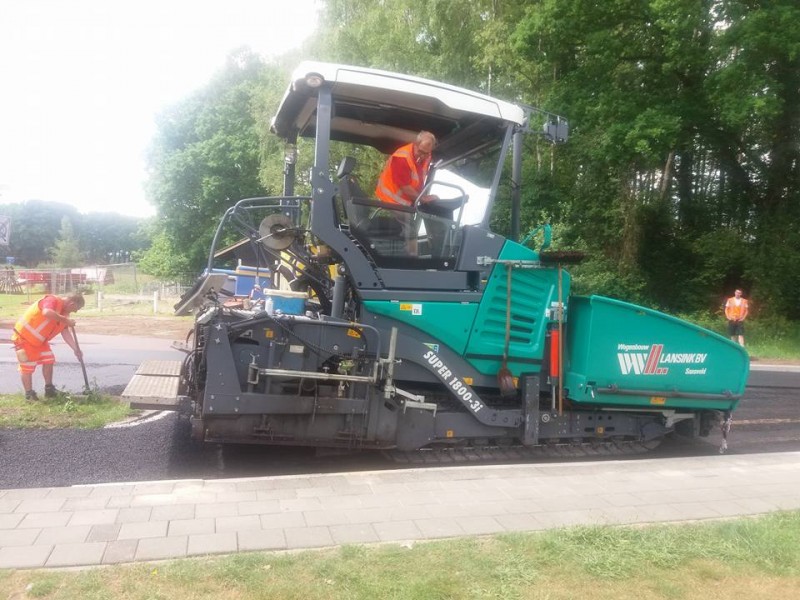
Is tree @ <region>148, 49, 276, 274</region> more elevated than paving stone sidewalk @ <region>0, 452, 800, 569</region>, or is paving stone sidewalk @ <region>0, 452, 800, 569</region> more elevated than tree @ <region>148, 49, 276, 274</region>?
tree @ <region>148, 49, 276, 274</region>

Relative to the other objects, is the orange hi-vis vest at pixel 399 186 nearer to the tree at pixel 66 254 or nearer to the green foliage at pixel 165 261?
the green foliage at pixel 165 261

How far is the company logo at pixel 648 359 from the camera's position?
220 inches

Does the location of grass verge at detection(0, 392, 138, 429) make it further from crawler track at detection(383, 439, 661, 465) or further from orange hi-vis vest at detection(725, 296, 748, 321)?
orange hi-vis vest at detection(725, 296, 748, 321)

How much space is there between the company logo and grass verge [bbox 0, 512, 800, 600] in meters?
2.08

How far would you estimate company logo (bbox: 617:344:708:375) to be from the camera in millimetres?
5586

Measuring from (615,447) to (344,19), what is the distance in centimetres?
1850

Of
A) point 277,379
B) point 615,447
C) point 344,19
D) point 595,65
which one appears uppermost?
point 344,19

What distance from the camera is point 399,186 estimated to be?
17.6 ft

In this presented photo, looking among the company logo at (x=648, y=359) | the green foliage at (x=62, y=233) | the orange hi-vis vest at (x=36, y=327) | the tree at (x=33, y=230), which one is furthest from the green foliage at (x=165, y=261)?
the company logo at (x=648, y=359)

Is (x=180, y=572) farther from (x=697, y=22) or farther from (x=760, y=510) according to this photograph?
(x=697, y=22)

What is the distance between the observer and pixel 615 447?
6117 mm

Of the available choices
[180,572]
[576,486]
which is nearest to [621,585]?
[576,486]

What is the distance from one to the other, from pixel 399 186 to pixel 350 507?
2583 mm

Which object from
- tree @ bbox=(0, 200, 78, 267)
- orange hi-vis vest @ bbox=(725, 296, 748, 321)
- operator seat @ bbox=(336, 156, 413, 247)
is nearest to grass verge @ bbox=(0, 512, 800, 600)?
operator seat @ bbox=(336, 156, 413, 247)
